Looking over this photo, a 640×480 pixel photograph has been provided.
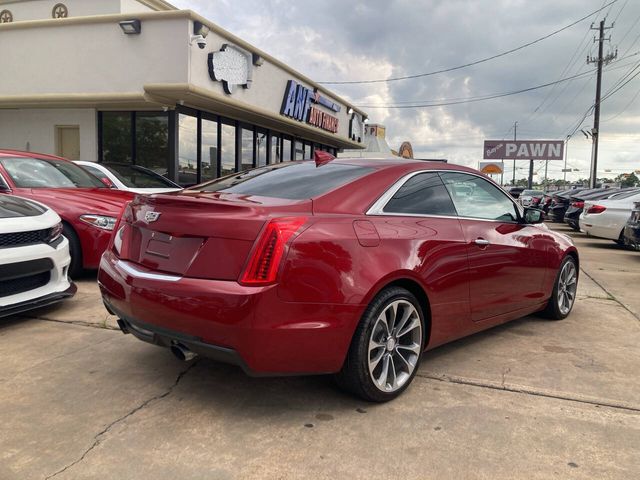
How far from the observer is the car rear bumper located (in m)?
2.64

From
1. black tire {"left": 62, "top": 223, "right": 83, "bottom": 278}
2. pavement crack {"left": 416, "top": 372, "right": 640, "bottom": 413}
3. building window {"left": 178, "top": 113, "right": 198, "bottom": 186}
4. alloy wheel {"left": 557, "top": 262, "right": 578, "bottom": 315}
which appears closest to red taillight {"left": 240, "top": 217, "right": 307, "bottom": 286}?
pavement crack {"left": 416, "top": 372, "right": 640, "bottom": 413}

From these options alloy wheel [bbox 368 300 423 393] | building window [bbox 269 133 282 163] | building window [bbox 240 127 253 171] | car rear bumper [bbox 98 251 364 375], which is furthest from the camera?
building window [bbox 269 133 282 163]

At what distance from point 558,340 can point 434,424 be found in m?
2.16

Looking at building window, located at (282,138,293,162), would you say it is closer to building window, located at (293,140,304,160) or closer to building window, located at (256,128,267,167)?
building window, located at (293,140,304,160)

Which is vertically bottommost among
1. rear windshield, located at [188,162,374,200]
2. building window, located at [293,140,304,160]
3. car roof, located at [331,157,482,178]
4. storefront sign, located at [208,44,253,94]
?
rear windshield, located at [188,162,374,200]

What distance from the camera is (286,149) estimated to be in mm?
18688

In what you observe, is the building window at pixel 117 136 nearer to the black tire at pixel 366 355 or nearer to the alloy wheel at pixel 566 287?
the alloy wheel at pixel 566 287

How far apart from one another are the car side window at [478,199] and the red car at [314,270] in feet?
0.07

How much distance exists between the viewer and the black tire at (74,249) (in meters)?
5.93

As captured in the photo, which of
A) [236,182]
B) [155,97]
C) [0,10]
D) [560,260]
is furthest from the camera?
[0,10]

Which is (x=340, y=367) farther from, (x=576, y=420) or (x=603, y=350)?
(x=603, y=350)

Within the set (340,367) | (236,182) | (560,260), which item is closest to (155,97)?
(236,182)

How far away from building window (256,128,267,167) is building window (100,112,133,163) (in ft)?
14.9

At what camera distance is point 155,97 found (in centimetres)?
1110
